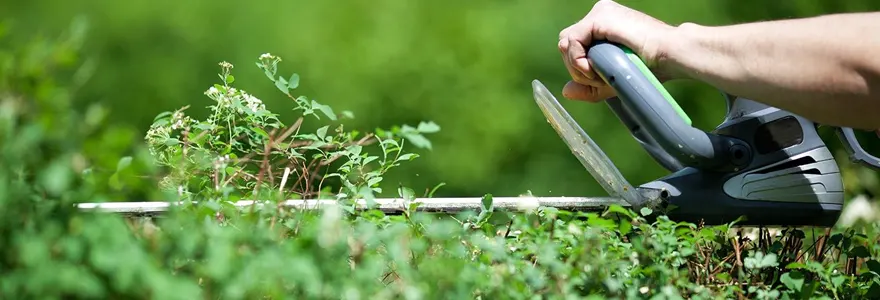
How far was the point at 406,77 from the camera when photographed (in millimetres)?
2803

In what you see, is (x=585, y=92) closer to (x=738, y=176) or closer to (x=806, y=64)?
(x=738, y=176)

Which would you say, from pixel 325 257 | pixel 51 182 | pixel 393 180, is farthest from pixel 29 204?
pixel 393 180

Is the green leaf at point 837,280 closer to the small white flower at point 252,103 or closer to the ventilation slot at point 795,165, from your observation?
the ventilation slot at point 795,165

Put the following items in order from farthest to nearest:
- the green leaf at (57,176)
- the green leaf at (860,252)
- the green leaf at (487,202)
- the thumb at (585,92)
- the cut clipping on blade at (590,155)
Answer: the thumb at (585,92)
the cut clipping on blade at (590,155)
the green leaf at (860,252)
the green leaf at (487,202)
the green leaf at (57,176)

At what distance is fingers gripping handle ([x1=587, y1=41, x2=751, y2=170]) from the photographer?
149cm

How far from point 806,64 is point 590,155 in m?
0.47

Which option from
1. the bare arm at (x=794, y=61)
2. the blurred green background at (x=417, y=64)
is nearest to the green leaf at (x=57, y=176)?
the bare arm at (x=794, y=61)

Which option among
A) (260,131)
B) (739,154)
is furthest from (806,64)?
(260,131)

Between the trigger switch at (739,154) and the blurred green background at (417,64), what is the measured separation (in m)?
1.15

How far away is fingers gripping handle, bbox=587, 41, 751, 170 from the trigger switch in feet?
0.07

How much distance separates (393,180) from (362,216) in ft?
4.90

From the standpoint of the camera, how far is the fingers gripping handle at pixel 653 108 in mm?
1485

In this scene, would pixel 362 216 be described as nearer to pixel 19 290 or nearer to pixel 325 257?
pixel 325 257

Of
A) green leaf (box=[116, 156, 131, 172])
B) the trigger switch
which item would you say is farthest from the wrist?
green leaf (box=[116, 156, 131, 172])
